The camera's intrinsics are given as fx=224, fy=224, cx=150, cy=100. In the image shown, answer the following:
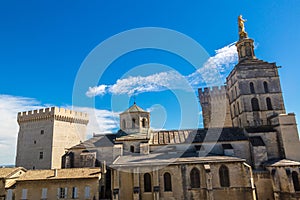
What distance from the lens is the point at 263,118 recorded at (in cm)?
2936

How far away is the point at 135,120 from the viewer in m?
30.0

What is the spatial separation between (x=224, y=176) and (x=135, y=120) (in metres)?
13.1

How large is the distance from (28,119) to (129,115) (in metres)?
18.8

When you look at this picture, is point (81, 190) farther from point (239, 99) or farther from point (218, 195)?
point (239, 99)

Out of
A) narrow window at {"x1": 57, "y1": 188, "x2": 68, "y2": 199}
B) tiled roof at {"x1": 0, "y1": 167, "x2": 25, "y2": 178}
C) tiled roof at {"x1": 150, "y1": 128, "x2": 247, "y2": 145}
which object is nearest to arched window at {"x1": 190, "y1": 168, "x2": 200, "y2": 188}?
tiled roof at {"x1": 150, "y1": 128, "x2": 247, "y2": 145}

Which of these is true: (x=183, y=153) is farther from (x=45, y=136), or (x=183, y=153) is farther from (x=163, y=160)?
(x=45, y=136)

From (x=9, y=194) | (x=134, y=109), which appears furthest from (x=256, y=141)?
(x=9, y=194)

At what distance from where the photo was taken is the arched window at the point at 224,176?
2182 centimetres

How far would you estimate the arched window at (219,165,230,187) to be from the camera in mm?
21819

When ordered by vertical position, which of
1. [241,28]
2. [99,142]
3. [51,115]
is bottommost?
[99,142]

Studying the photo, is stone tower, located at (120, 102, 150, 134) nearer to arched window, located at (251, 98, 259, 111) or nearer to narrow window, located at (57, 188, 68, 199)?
narrow window, located at (57, 188, 68, 199)

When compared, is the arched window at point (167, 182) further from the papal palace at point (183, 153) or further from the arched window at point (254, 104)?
the arched window at point (254, 104)

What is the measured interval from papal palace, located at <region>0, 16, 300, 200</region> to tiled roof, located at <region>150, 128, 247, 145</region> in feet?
0.40

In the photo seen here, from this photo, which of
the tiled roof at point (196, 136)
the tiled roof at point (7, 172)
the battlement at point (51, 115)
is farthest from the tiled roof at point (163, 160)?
the battlement at point (51, 115)
